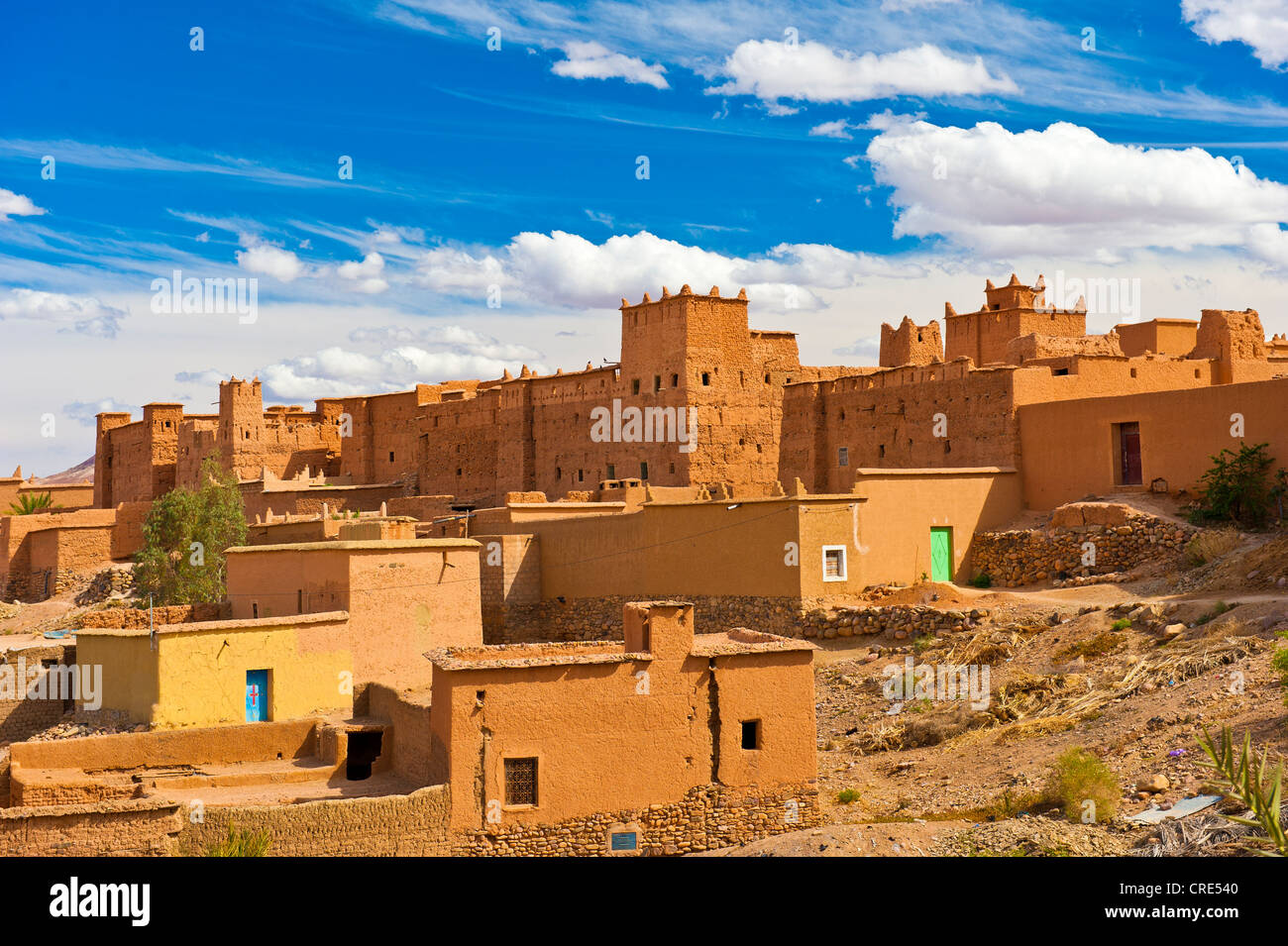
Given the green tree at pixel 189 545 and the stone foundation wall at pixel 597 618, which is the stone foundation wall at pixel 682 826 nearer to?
the stone foundation wall at pixel 597 618

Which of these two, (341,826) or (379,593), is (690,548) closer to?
(379,593)

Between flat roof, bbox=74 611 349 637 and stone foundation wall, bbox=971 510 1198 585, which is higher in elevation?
stone foundation wall, bbox=971 510 1198 585

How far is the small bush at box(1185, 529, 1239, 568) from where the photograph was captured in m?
21.5

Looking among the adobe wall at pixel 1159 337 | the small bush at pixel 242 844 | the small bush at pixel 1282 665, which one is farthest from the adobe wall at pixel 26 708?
the adobe wall at pixel 1159 337

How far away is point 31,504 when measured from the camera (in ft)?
176

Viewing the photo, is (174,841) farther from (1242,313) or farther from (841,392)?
(1242,313)

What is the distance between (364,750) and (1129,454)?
1583cm

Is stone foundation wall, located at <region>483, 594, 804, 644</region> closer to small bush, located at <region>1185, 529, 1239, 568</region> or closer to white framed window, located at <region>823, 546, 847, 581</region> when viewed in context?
white framed window, located at <region>823, 546, 847, 581</region>

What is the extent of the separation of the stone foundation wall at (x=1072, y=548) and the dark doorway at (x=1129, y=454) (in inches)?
82.5

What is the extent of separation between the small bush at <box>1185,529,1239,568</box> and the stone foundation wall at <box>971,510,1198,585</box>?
0.54m

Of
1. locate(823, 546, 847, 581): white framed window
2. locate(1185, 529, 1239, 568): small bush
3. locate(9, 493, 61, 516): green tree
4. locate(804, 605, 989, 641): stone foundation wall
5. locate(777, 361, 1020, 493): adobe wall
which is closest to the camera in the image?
locate(1185, 529, 1239, 568): small bush

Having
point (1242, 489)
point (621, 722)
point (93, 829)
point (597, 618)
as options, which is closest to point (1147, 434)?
point (1242, 489)

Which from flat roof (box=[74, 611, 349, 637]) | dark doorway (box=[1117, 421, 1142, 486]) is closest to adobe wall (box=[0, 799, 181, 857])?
flat roof (box=[74, 611, 349, 637])
